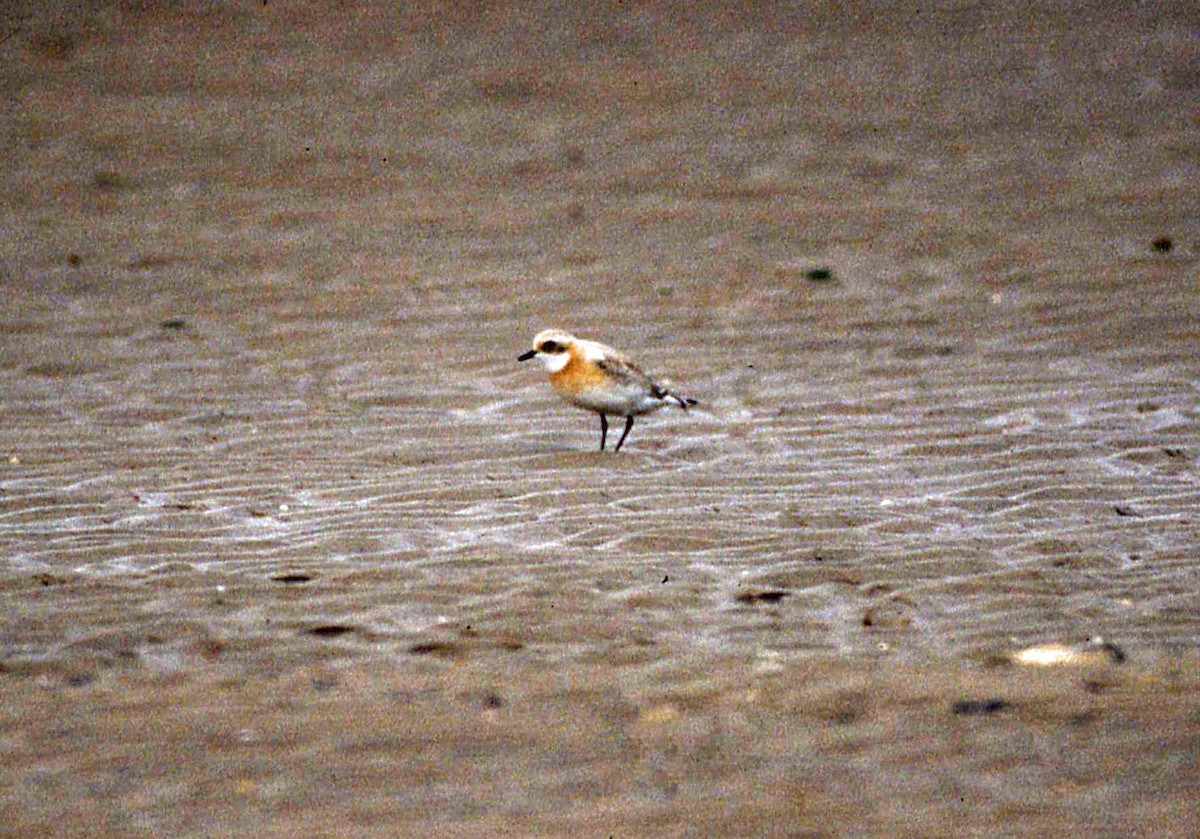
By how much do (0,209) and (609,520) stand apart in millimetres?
7323

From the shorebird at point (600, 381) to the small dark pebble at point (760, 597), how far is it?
2.19 metres

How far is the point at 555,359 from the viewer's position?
8836mm

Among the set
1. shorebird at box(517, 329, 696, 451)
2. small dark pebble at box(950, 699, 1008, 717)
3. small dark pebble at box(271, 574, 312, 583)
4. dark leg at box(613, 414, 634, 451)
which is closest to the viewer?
small dark pebble at box(950, 699, 1008, 717)

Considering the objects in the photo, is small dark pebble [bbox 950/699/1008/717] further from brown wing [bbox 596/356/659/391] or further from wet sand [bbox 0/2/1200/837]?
brown wing [bbox 596/356/659/391]

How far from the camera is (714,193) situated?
43.8 feet

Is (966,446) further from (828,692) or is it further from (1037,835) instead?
(1037,835)

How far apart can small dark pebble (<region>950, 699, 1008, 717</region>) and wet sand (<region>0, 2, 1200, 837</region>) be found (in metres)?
0.04

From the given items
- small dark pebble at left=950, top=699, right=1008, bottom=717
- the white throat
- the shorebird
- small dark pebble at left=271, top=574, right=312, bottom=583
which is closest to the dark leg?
the shorebird

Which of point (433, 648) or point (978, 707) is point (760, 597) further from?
point (433, 648)

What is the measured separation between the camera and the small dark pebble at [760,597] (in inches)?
259

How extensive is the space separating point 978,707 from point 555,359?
3.66 meters

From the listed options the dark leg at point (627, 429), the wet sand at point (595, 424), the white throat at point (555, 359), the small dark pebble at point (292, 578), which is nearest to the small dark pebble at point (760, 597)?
the wet sand at point (595, 424)

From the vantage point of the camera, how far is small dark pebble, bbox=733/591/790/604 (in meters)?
6.58

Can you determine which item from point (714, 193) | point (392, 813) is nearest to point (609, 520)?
point (392, 813)
